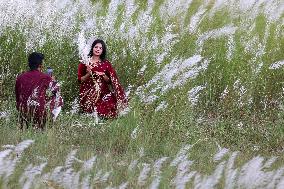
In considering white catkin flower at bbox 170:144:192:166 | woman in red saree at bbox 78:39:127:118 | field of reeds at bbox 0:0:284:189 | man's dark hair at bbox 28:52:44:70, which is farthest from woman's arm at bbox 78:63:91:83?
white catkin flower at bbox 170:144:192:166

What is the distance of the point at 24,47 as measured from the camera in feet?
20.6

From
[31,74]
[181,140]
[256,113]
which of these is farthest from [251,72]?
[31,74]

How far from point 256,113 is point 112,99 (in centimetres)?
155

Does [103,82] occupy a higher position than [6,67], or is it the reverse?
[6,67]

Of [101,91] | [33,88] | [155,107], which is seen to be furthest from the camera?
[101,91]

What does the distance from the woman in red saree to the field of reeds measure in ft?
0.50

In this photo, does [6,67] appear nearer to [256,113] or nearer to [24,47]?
[24,47]

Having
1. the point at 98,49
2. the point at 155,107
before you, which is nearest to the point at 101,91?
the point at 98,49

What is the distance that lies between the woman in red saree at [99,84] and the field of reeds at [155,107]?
153mm

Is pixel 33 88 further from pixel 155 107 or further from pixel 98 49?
pixel 98 49

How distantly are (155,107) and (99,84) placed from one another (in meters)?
1.40

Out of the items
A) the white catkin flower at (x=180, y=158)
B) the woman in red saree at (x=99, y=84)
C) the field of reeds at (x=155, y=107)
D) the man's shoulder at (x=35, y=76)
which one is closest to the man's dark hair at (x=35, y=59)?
the man's shoulder at (x=35, y=76)

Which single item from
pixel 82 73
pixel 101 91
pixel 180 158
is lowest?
pixel 180 158

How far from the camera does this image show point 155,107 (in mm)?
5168
